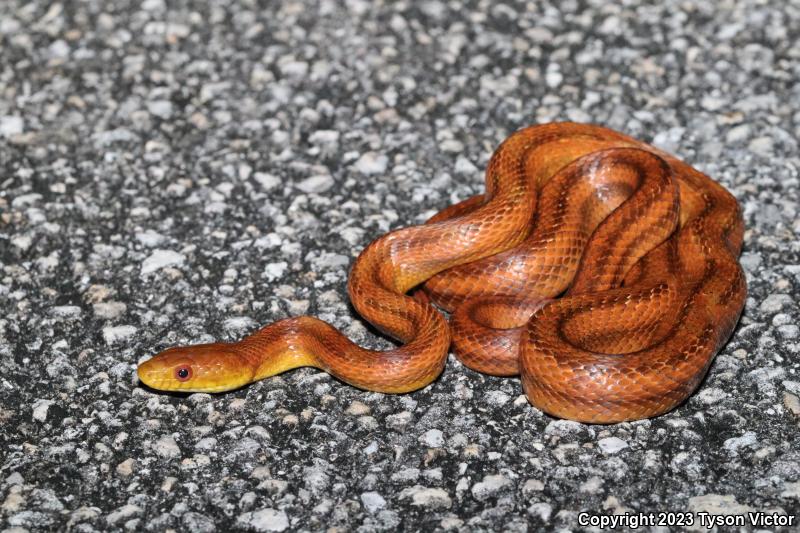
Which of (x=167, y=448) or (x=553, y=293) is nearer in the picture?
(x=167, y=448)

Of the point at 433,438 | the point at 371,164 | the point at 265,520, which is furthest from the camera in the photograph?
the point at 371,164

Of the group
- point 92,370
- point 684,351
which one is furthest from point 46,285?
point 684,351

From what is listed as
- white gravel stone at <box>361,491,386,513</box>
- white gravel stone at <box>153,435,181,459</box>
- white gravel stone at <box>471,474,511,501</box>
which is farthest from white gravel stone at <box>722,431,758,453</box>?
white gravel stone at <box>153,435,181,459</box>

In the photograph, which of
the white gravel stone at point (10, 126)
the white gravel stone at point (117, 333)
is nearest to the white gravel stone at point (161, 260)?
the white gravel stone at point (117, 333)

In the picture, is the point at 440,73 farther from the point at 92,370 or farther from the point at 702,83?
the point at 92,370

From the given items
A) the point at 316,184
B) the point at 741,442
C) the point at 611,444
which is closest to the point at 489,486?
the point at 611,444

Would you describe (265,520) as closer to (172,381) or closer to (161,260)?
(172,381)

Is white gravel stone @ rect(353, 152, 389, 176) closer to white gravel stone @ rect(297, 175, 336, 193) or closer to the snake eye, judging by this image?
white gravel stone @ rect(297, 175, 336, 193)
